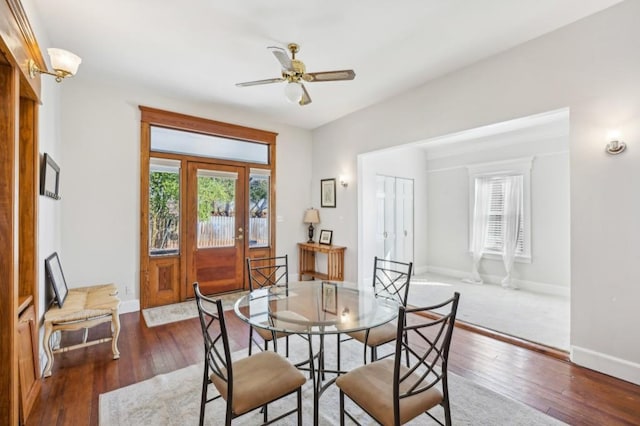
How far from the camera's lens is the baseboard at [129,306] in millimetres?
3922

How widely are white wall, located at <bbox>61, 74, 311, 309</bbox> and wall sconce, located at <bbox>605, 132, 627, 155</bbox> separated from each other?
16.2 ft

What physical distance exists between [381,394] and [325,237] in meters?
4.00

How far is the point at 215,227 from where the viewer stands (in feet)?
15.5

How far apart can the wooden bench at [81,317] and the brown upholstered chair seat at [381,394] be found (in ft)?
7.51

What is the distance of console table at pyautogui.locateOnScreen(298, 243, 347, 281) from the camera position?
508 cm

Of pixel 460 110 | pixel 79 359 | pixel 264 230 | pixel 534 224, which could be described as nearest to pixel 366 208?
pixel 264 230

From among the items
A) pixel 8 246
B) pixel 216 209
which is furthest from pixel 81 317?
pixel 216 209

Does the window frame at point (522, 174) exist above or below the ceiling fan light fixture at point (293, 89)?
below

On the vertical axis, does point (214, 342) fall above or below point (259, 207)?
below

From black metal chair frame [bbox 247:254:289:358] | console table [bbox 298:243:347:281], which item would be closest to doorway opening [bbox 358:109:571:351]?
console table [bbox 298:243:347:281]

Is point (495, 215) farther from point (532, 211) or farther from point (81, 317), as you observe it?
point (81, 317)

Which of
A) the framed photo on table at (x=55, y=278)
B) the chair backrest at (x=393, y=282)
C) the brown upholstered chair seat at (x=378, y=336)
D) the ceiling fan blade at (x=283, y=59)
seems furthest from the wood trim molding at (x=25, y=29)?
the chair backrest at (x=393, y=282)

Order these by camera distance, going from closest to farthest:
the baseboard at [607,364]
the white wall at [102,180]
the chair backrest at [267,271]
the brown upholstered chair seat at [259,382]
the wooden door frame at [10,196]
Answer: the brown upholstered chair seat at [259,382] < the wooden door frame at [10,196] < the baseboard at [607,364] < the chair backrest at [267,271] < the white wall at [102,180]

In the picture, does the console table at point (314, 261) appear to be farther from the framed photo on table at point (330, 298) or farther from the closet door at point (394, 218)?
the framed photo on table at point (330, 298)
